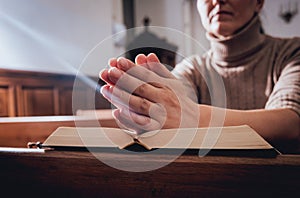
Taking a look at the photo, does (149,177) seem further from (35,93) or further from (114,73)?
(35,93)

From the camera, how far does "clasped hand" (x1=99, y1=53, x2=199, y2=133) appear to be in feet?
1.02

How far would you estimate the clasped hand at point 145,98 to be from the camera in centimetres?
31

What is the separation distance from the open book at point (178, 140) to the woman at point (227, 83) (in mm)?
20

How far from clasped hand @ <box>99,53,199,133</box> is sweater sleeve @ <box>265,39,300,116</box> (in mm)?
252

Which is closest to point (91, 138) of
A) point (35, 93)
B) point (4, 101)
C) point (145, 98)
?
point (145, 98)

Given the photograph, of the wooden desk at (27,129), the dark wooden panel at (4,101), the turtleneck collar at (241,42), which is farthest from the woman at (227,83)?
the dark wooden panel at (4,101)

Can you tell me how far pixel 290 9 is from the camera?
3.82 m

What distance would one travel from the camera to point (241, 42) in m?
0.68

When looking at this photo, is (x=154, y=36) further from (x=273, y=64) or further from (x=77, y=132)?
(x=77, y=132)

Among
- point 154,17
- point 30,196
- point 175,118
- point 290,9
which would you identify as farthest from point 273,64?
point 290,9

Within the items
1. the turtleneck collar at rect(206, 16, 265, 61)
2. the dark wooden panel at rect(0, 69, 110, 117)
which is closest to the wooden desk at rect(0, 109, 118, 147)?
the turtleneck collar at rect(206, 16, 265, 61)

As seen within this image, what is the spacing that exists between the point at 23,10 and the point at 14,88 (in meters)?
0.48

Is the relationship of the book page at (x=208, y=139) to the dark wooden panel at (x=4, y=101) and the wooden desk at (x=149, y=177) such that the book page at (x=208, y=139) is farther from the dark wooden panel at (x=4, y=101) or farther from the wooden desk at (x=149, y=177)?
the dark wooden panel at (x=4, y=101)

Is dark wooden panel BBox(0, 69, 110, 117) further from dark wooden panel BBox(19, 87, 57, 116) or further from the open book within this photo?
the open book
